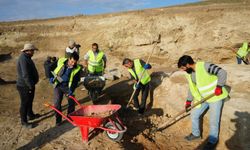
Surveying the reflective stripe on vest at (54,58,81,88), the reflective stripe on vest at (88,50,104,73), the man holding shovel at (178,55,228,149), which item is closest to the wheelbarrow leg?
the reflective stripe on vest at (54,58,81,88)

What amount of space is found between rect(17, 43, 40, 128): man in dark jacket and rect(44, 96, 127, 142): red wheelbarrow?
3.65ft

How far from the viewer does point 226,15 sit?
17109mm

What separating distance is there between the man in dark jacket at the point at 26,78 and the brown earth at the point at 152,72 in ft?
1.77

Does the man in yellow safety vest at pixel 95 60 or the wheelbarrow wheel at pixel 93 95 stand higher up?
the man in yellow safety vest at pixel 95 60

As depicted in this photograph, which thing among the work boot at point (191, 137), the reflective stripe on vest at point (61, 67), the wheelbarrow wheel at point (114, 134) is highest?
the reflective stripe on vest at point (61, 67)

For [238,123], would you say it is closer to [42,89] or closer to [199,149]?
[199,149]

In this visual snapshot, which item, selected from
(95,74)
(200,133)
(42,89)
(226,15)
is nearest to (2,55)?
(42,89)

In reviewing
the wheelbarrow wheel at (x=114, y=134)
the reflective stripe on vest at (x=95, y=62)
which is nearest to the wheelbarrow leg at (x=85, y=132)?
the wheelbarrow wheel at (x=114, y=134)

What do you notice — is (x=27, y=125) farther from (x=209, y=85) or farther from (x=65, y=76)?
(x=209, y=85)

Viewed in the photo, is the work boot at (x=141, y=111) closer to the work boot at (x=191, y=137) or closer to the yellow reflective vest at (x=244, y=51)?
the work boot at (x=191, y=137)

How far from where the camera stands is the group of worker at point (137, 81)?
545 cm

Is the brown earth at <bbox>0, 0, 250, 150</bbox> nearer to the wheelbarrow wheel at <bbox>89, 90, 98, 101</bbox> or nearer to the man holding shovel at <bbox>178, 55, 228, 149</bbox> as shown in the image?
the wheelbarrow wheel at <bbox>89, 90, 98, 101</bbox>

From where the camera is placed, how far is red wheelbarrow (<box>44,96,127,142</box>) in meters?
5.87

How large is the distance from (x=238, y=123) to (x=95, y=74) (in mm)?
5121
